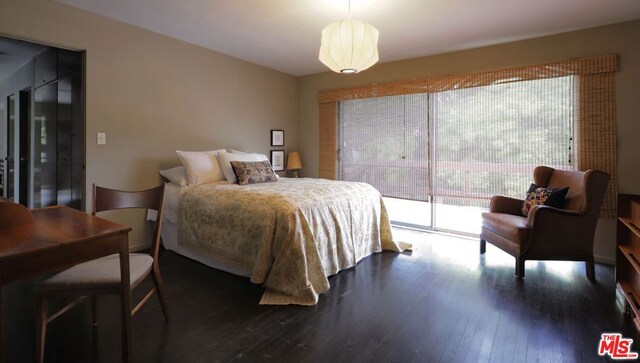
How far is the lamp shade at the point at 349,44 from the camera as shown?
2.33 metres

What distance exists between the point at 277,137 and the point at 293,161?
1.50 ft

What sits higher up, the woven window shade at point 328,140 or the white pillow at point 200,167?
the woven window shade at point 328,140

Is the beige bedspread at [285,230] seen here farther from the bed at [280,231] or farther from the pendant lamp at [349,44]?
the pendant lamp at [349,44]

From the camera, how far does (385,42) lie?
3.72 m

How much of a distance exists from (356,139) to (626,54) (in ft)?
10.1

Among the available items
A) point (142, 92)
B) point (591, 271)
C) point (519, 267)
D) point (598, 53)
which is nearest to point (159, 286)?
point (142, 92)

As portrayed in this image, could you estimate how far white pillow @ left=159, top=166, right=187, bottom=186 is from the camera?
11.0 ft

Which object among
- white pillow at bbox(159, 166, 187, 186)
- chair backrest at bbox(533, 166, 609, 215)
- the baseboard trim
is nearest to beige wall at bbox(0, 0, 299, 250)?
white pillow at bbox(159, 166, 187, 186)

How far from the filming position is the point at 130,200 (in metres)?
2.03

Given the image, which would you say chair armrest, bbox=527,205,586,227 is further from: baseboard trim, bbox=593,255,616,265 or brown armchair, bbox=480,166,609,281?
baseboard trim, bbox=593,255,616,265

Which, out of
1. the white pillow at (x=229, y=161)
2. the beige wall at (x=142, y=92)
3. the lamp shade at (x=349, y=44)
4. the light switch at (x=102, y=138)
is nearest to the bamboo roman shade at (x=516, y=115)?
the beige wall at (x=142, y=92)

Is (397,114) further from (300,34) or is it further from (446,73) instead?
(300,34)

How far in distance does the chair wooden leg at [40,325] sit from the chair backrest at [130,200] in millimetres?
531

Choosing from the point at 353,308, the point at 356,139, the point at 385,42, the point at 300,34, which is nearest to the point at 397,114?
the point at 356,139
